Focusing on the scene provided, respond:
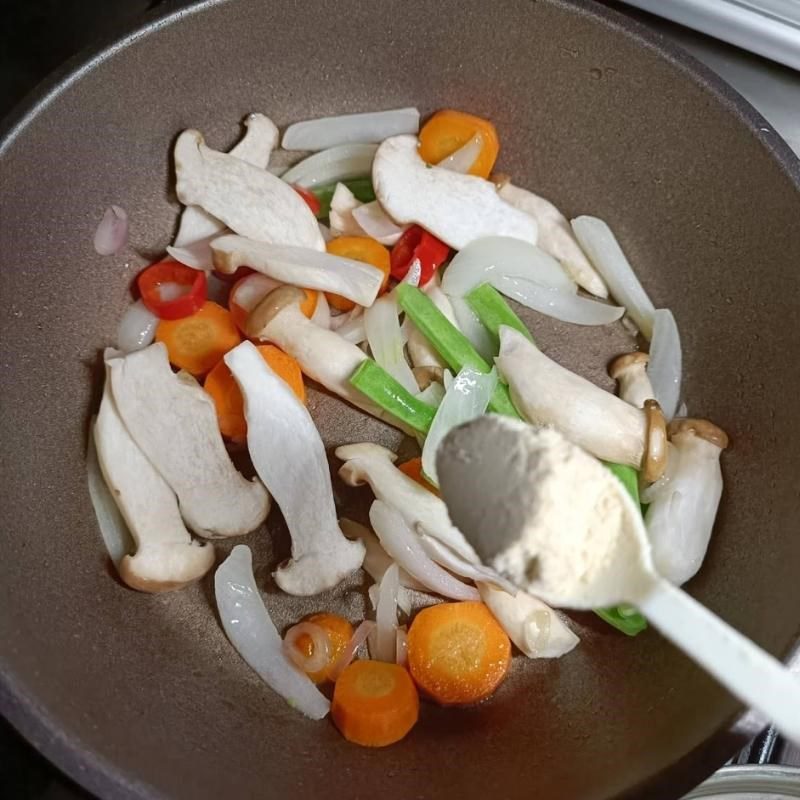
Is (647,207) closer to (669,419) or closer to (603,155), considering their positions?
(603,155)

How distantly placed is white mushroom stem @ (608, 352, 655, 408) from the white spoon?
645mm

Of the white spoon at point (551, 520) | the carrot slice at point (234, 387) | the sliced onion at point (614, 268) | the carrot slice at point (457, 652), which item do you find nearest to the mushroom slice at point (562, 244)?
the sliced onion at point (614, 268)

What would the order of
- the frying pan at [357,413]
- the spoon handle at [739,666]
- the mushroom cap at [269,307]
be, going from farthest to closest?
the mushroom cap at [269,307] → the frying pan at [357,413] → the spoon handle at [739,666]

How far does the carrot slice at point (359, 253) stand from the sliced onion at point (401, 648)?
490 millimetres

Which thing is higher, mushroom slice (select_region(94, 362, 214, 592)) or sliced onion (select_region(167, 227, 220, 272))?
sliced onion (select_region(167, 227, 220, 272))

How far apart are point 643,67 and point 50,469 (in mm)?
987

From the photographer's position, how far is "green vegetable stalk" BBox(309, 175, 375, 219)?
56.2 inches

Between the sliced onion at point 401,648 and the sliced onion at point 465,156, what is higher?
the sliced onion at point 465,156

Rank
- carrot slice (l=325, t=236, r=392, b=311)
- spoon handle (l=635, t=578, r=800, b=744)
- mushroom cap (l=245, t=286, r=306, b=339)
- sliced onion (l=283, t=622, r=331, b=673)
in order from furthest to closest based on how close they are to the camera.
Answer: carrot slice (l=325, t=236, r=392, b=311)
mushroom cap (l=245, t=286, r=306, b=339)
sliced onion (l=283, t=622, r=331, b=673)
spoon handle (l=635, t=578, r=800, b=744)

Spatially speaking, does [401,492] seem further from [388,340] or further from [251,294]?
[251,294]

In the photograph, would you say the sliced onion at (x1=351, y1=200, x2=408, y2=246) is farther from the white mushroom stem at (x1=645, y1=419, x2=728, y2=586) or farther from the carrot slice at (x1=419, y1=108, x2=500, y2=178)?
the white mushroom stem at (x1=645, y1=419, x2=728, y2=586)

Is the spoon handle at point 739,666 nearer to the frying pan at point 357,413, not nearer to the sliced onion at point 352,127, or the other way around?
the frying pan at point 357,413

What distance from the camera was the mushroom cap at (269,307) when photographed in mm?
1256

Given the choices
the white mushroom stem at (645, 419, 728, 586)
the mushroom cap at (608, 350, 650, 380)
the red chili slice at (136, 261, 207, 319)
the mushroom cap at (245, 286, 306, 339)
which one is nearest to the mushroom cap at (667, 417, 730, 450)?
the white mushroom stem at (645, 419, 728, 586)
